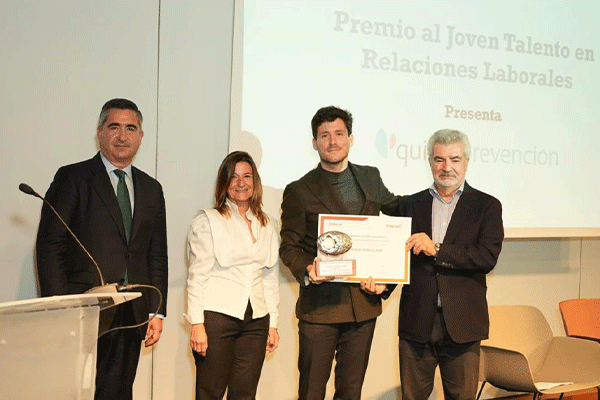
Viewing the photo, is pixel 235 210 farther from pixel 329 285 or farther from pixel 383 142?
pixel 383 142

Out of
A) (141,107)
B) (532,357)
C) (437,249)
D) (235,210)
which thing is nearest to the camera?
(437,249)

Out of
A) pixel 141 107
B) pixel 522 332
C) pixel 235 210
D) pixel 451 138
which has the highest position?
pixel 141 107

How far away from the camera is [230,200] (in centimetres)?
364

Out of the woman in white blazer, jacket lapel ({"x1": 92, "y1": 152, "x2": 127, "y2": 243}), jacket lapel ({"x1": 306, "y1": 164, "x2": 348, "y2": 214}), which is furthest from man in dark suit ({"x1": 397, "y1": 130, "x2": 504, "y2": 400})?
jacket lapel ({"x1": 92, "y1": 152, "x2": 127, "y2": 243})

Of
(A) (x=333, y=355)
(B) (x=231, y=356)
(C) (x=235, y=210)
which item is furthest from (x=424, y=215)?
(B) (x=231, y=356)

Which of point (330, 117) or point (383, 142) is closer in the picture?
point (330, 117)

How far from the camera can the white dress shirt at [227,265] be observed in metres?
3.46

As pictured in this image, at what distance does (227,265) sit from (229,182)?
1.31ft

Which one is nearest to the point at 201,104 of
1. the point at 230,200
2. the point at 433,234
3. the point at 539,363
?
the point at 230,200

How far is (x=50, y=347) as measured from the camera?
6.91ft

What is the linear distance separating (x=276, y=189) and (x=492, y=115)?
1736 mm

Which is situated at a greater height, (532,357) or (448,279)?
(448,279)

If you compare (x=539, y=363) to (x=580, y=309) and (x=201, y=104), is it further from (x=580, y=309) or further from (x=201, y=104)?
(x=201, y=104)

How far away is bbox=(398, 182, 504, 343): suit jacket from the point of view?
10.9 feet
